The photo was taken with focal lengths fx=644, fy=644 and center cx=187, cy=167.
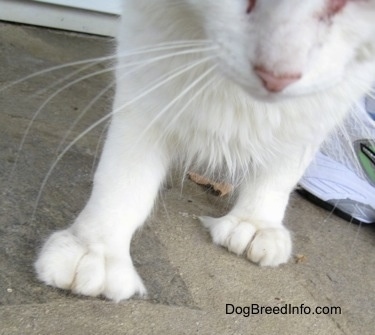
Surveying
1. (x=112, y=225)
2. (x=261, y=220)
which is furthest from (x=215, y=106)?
(x=261, y=220)

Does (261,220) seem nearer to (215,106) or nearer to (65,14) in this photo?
(215,106)

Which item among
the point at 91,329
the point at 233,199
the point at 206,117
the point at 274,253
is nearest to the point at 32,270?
the point at 91,329

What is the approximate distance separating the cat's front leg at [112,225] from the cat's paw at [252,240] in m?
0.17

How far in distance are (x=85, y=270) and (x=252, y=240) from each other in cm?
39

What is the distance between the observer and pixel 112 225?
3.60ft

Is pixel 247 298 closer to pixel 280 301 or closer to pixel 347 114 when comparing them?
pixel 280 301

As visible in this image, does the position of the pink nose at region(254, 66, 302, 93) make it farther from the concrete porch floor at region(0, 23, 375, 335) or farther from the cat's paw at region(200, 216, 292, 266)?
the cat's paw at region(200, 216, 292, 266)

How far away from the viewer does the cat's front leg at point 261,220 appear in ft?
4.13

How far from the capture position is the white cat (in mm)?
753

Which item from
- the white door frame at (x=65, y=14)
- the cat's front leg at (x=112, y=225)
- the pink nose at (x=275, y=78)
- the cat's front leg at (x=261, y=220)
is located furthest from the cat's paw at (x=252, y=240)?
the white door frame at (x=65, y=14)

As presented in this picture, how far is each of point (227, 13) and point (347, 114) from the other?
48 centimetres

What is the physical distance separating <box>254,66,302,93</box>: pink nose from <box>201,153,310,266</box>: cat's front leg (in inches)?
21.4

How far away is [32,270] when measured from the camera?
3.30 feet

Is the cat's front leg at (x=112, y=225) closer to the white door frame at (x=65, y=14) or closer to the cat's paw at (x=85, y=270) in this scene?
the cat's paw at (x=85, y=270)
